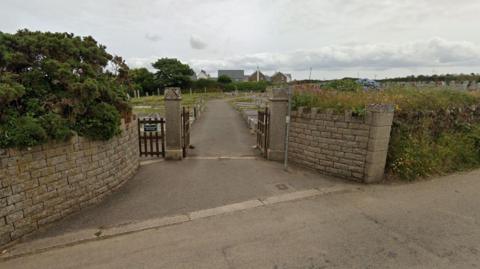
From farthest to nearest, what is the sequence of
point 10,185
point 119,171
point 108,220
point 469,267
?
point 119,171
point 108,220
point 10,185
point 469,267

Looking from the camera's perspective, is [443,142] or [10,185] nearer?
[10,185]

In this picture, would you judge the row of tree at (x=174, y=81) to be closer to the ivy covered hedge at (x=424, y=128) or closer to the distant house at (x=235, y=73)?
the distant house at (x=235, y=73)

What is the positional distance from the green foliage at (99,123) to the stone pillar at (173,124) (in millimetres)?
2471

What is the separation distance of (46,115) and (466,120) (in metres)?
10.9

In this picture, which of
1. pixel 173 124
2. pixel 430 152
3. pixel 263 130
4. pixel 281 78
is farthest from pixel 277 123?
pixel 281 78

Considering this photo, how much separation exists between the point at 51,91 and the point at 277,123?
5.44 m

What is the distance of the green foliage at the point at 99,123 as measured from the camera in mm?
4613

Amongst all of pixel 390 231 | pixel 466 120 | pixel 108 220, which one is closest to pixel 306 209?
pixel 390 231

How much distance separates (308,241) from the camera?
3652 millimetres

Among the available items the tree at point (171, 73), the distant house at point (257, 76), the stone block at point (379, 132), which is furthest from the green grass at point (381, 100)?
the distant house at point (257, 76)

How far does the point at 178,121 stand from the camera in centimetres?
754

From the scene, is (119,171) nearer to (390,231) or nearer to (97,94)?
(97,94)

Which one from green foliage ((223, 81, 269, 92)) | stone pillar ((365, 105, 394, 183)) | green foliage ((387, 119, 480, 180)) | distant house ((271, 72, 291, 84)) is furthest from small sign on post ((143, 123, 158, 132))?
green foliage ((223, 81, 269, 92))

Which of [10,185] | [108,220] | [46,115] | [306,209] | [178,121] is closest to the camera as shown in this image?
[10,185]
